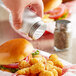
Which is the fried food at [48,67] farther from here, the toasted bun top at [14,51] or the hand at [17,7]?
the hand at [17,7]

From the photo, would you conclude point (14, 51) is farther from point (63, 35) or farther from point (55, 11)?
point (55, 11)

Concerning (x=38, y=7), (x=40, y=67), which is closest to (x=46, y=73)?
(x=40, y=67)

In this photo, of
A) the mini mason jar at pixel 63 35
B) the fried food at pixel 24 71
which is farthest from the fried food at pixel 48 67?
the mini mason jar at pixel 63 35

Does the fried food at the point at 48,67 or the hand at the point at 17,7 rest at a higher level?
the hand at the point at 17,7

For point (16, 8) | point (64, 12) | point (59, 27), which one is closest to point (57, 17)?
point (64, 12)

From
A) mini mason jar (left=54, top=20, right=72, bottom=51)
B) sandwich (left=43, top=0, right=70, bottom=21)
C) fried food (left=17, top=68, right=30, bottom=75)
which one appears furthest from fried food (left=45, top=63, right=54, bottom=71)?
sandwich (left=43, top=0, right=70, bottom=21)

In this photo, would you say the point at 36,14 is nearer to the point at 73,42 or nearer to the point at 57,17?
the point at 73,42

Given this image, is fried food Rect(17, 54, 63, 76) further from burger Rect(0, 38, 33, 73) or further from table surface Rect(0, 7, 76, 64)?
table surface Rect(0, 7, 76, 64)

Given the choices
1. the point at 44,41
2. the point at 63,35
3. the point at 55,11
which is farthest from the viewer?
the point at 55,11
